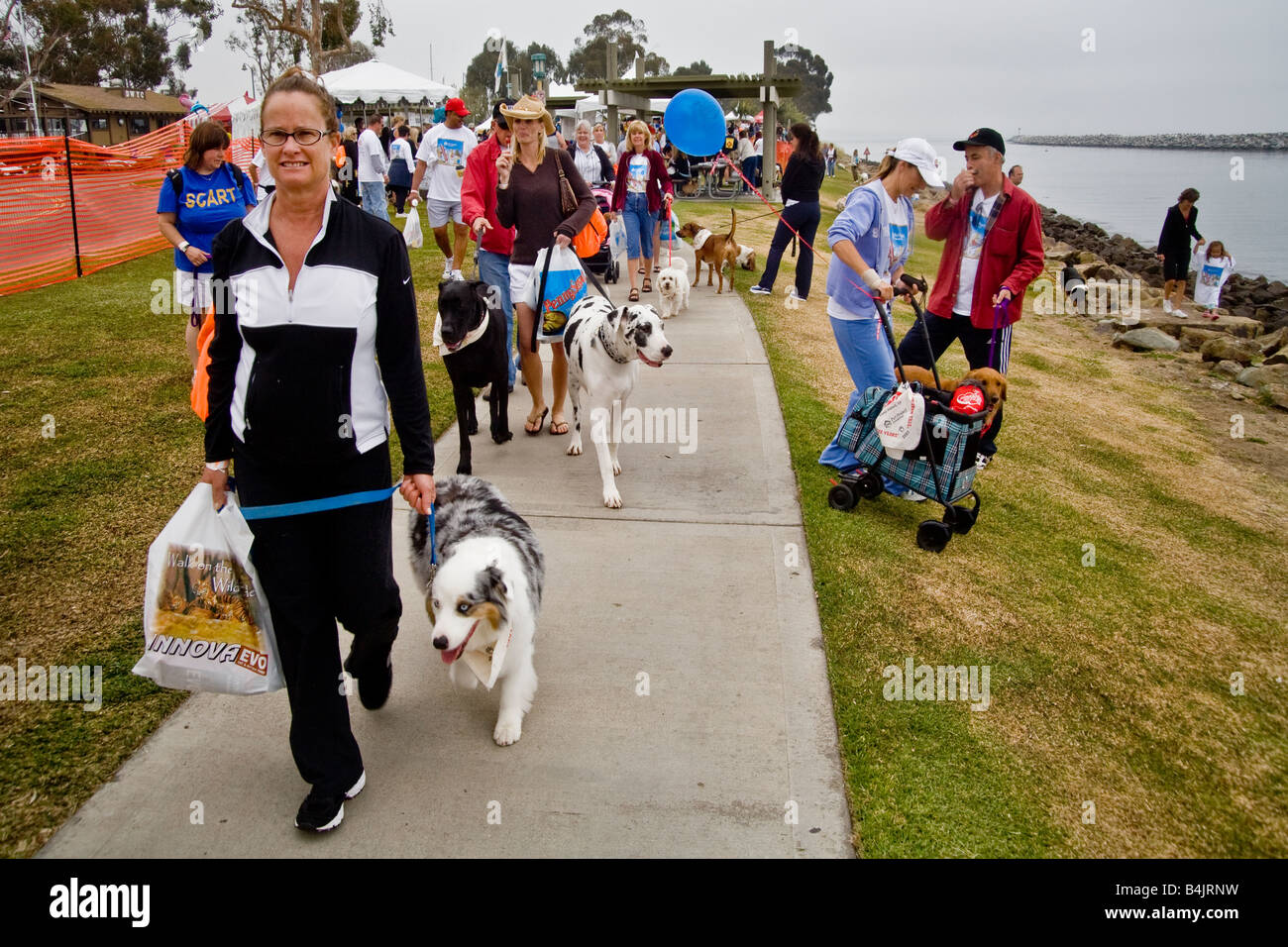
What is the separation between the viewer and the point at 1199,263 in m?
18.9

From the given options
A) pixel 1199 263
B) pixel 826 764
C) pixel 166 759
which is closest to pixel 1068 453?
pixel 826 764

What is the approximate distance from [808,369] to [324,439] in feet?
22.1

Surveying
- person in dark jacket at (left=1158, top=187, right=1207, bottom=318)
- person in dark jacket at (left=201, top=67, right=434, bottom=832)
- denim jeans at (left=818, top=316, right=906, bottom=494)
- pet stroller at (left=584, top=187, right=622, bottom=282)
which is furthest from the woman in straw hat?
person in dark jacket at (left=1158, top=187, right=1207, bottom=318)

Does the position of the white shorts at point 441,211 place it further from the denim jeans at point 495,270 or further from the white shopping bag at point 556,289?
the white shopping bag at point 556,289

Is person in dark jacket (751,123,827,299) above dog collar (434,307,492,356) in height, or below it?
above

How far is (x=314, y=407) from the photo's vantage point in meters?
2.47

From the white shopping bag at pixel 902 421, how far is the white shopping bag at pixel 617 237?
19.8 feet

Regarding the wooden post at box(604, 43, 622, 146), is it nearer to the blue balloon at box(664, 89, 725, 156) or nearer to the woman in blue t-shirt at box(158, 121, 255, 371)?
the blue balloon at box(664, 89, 725, 156)

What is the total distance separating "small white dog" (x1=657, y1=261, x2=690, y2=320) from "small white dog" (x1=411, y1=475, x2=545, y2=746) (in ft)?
22.6

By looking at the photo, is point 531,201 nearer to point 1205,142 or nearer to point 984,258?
point 984,258

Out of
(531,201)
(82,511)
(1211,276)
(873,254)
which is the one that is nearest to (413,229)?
(531,201)

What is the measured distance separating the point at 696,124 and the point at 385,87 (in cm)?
1400

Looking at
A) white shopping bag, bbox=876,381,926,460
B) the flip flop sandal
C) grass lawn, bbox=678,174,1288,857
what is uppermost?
white shopping bag, bbox=876,381,926,460

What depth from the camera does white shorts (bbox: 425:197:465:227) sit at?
10078 mm
